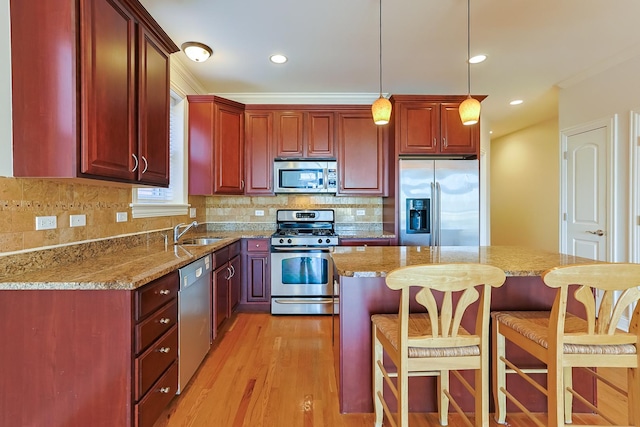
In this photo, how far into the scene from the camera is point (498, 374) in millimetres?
1643

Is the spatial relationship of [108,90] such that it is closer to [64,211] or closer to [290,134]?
[64,211]

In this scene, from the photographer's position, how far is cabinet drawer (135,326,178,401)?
1450 mm

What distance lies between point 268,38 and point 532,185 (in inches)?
197

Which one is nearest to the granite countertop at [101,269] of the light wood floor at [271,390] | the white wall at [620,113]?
the light wood floor at [271,390]

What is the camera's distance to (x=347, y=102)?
399 centimetres

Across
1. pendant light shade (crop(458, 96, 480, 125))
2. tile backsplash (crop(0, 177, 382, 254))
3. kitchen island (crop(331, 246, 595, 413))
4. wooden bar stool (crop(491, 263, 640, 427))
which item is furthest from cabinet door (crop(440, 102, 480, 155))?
tile backsplash (crop(0, 177, 382, 254))

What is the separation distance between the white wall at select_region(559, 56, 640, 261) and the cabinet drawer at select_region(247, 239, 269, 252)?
353 centimetres

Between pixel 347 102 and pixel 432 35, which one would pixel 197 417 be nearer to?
pixel 432 35

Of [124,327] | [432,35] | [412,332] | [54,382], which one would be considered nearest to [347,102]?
[432,35]

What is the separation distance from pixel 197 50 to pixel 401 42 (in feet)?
5.91

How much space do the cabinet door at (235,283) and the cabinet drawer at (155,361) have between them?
1.24 m

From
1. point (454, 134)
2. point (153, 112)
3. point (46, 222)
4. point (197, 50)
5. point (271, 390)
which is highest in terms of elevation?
point (197, 50)

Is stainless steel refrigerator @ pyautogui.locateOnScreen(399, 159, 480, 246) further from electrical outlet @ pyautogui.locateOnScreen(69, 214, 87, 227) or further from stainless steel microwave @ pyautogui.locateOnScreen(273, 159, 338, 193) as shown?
electrical outlet @ pyautogui.locateOnScreen(69, 214, 87, 227)

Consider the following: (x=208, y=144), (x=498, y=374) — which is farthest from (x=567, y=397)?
(x=208, y=144)
